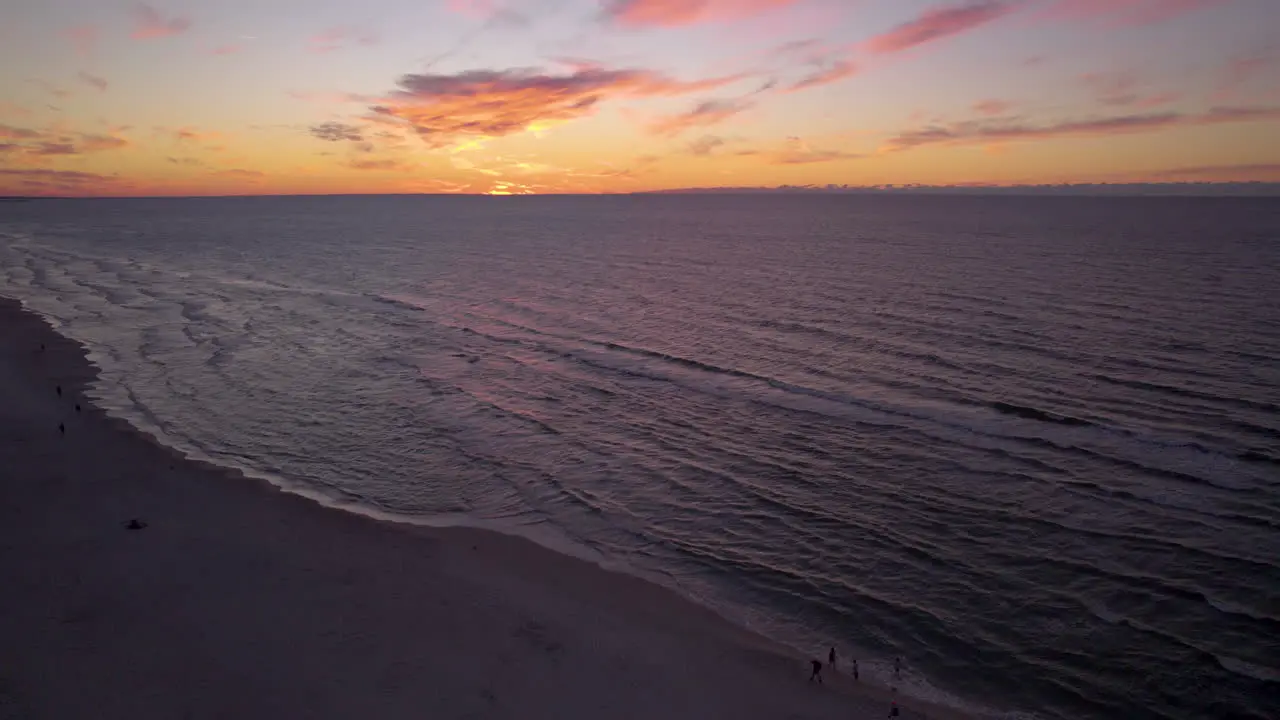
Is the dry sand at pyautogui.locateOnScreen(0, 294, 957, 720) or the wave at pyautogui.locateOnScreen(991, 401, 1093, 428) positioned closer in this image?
the dry sand at pyautogui.locateOnScreen(0, 294, 957, 720)

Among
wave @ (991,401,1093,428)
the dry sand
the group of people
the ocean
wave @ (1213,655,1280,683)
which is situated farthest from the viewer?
wave @ (991,401,1093,428)

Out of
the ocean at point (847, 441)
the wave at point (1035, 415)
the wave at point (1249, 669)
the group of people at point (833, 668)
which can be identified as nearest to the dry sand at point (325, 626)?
the group of people at point (833, 668)

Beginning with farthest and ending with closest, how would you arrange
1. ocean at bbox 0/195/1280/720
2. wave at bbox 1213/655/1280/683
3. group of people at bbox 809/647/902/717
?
1. ocean at bbox 0/195/1280/720
2. group of people at bbox 809/647/902/717
3. wave at bbox 1213/655/1280/683

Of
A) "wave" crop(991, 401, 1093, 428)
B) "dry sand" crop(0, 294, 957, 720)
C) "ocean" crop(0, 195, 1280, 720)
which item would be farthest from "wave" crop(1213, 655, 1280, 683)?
"wave" crop(991, 401, 1093, 428)

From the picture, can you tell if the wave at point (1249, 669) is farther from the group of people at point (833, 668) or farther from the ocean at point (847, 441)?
the group of people at point (833, 668)

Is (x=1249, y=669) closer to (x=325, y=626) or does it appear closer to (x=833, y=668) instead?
(x=833, y=668)

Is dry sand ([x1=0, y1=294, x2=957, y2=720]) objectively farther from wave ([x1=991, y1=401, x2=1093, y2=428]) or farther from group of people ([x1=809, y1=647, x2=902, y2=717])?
wave ([x1=991, y1=401, x2=1093, y2=428])
